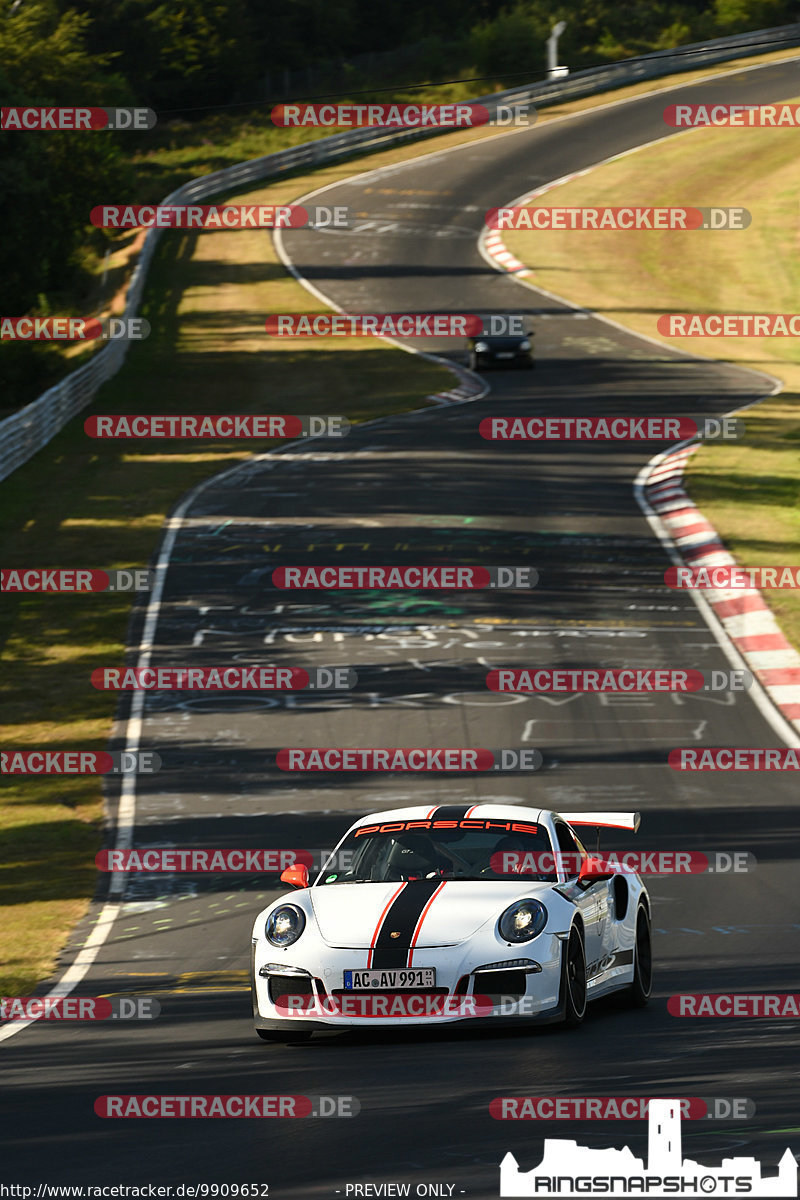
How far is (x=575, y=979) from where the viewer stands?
9.88 meters

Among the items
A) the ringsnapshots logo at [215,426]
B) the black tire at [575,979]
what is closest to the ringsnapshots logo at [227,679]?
the black tire at [575,979]

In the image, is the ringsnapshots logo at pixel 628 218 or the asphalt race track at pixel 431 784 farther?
the ringsnapshots logo at pixel 628 218

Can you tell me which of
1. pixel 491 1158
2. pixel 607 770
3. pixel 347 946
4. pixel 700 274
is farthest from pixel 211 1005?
pixel 700 274

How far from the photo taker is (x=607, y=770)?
17844 millimetres

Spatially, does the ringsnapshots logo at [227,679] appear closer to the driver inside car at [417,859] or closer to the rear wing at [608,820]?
the rear wing at [608,820]

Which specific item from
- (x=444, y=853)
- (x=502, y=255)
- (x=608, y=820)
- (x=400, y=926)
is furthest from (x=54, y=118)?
(x=400, y=926)

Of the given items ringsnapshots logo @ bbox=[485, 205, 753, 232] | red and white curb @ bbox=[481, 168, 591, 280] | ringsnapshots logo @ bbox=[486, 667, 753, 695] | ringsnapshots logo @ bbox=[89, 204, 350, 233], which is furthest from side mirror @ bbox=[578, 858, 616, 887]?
ringsnapshots logo @ bbox=[89, 204, 350, 233]

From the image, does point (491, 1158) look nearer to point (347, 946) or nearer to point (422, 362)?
point (347, 946)

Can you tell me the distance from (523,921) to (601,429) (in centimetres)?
2827

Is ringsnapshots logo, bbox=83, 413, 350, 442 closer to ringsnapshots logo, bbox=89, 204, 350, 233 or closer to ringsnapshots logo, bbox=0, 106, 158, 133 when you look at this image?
ringsnapshots logo, bbox=0, 106, 158, 133

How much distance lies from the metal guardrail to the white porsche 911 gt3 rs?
3097 cm

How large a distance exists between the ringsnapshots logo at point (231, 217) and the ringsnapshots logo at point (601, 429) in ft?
105

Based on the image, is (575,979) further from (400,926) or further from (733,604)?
(733,604)

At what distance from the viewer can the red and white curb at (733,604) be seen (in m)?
21.0
